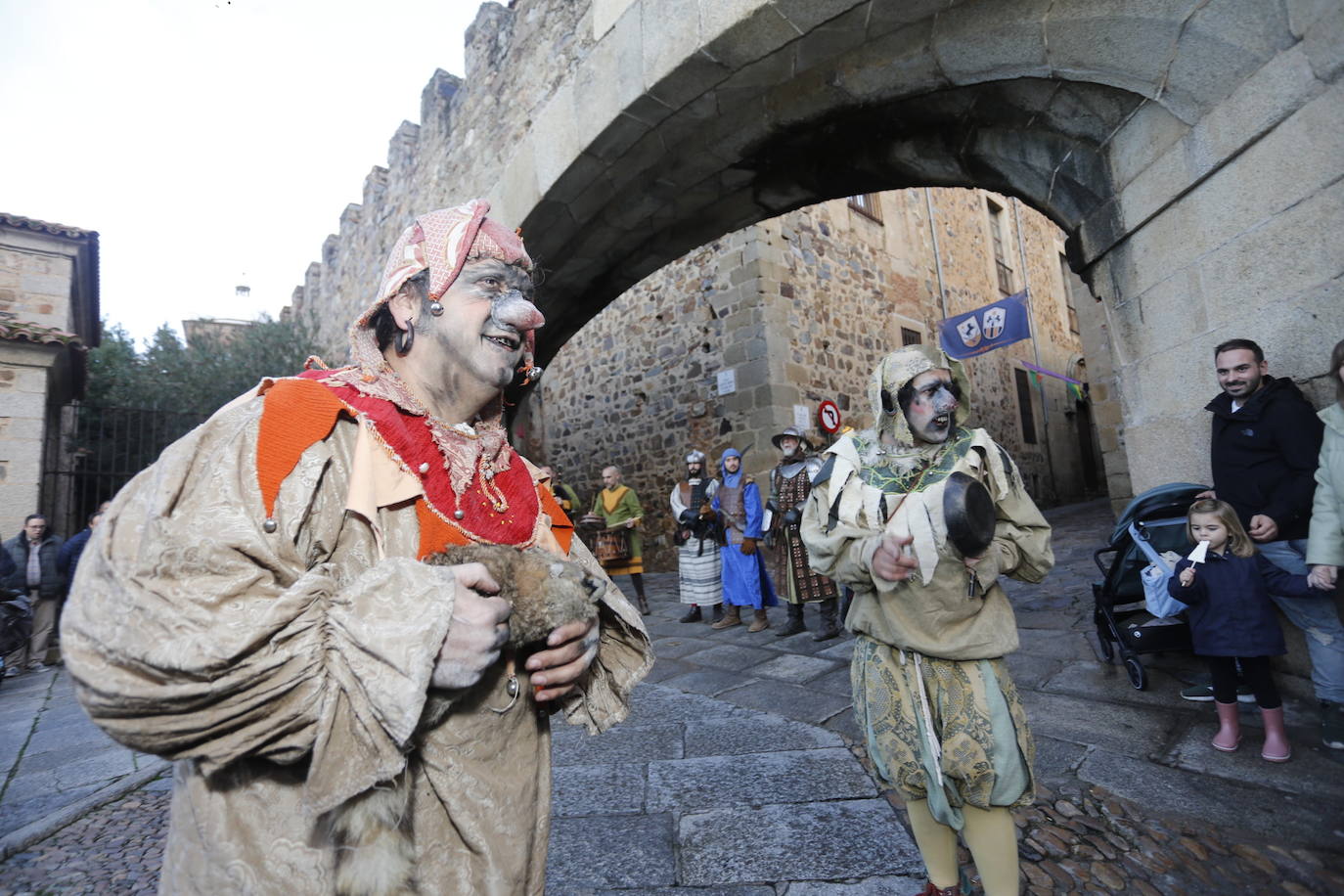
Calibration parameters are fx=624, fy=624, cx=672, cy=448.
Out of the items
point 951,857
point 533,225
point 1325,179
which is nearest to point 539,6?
point 533,225

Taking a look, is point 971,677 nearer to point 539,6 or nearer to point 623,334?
point 539,6

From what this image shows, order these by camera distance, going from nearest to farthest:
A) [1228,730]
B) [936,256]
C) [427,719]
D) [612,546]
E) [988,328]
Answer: [427,719] → [1228,730] → [612,546] → [988,328] → [936,256]

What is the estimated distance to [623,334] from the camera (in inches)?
444

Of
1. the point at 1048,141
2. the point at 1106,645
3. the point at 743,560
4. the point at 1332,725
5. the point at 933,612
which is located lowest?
the point at 1332,725

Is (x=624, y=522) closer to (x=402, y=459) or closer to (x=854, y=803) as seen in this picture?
(x=854, y=803)

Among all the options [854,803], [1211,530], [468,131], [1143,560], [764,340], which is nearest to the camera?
[854,803]

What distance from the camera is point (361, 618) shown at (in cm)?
88

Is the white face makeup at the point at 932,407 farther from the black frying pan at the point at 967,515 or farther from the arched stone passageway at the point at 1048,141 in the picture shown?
the arched stone passageway at the point at 1048,141

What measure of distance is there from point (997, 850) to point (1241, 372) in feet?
7.50

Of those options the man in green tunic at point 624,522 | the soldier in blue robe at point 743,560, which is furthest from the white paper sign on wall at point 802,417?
the man in green tunic at point 624,522

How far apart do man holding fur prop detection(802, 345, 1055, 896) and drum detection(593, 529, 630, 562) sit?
5480 mm

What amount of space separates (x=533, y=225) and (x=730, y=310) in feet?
16.9

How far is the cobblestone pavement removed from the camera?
2.12 meters

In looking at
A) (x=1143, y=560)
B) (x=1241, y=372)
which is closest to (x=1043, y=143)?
(x=1241, y=372)
